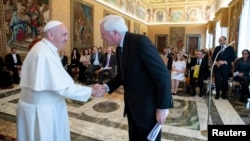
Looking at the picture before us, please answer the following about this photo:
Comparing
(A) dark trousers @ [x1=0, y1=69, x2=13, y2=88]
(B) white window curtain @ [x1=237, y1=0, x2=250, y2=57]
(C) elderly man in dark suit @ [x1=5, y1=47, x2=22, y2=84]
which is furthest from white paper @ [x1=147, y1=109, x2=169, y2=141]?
(B) white window curtain @ [x1=237, y1=0, x2=250, y2=57]

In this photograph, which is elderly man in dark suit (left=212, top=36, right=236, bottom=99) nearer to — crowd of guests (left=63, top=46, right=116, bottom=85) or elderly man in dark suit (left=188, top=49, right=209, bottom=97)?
elderly man in dark suit (left=188, top=49, right=209, bottom=97)

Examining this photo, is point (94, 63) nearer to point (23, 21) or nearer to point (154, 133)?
point (23, 21)

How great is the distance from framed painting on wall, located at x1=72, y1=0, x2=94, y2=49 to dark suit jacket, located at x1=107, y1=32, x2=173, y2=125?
30.1 feet

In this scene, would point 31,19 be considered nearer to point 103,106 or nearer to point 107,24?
point 103,106

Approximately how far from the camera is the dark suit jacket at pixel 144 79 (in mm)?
1804

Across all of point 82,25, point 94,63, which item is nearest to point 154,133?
point 94,63

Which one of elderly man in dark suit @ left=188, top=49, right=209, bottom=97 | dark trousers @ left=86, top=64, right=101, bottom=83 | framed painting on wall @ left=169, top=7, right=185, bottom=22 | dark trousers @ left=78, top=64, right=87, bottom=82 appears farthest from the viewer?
framed painting on wall @ left=169, top=7, right=185, bottom=22

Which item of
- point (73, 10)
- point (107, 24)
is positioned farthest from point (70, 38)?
point (107, 24)

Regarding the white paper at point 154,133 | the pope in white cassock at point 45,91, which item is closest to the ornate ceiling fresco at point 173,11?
the pope in white cassock at point 45,91

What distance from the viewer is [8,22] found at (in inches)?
307

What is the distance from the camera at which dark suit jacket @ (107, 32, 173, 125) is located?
1.80 m

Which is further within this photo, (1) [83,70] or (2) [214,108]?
(1) [83,70]

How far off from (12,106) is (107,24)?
4.48 metres

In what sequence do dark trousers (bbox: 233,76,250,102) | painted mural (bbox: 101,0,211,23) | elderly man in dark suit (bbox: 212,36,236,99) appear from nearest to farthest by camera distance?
1. elderly man in dark suit (bbox: 212,36,236,99)
2. dark trousers (bbox: 233,76,250,102)
3. painted mural (bbox: 101,0,211,23)
